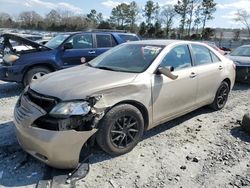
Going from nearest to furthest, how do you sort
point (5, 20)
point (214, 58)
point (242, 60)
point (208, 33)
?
point (214, 58), point (242, 60), point (208, 33), point (5, 20)

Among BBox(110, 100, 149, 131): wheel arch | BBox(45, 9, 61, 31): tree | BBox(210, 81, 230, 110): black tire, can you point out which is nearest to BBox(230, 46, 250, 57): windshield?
BBox(210, 81, 230, 110): black tire

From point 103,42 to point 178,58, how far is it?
432cm

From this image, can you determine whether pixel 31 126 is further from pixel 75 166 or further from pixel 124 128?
pixel 124 128

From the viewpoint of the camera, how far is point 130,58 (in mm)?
4555

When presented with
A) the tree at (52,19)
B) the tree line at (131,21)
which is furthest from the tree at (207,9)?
the tree at (52,19)

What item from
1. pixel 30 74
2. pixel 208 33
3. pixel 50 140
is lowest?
pixel 208 33

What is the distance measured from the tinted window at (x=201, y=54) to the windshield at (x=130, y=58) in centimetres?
91

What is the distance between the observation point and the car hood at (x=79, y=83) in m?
3.43

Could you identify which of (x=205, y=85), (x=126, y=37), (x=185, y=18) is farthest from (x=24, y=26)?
(x=205, y=85)

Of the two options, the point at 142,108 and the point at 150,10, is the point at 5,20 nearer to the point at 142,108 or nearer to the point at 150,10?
the point at 150,10

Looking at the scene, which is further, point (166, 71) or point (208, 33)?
point (208, 33)

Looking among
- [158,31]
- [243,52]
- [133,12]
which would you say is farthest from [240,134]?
[133,12]

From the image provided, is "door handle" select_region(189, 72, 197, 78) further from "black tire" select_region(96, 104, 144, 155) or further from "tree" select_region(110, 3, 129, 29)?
"tree" select_region(110, 3, 129, 29)

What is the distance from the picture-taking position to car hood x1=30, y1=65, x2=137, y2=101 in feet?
11.3
